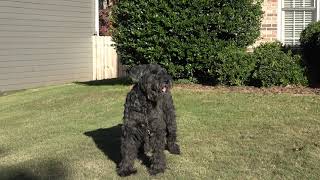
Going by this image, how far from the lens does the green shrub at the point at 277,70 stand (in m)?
11.6

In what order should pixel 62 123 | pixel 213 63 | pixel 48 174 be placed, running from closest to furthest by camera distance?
pixel 48 174 < pixel 62 123 < pixel 213 63

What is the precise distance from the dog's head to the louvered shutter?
861 centimetres

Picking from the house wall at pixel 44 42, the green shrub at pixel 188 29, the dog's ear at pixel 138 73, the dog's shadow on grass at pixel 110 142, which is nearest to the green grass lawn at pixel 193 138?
the dog's shadow on grass at pixel 110 142

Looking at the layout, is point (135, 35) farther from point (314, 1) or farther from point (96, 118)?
point (314, 1)

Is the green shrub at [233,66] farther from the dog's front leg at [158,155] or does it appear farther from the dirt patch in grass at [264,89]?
the dog's front leg at [158,155]

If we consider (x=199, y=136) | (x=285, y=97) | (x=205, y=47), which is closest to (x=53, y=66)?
(x=205, y=47)

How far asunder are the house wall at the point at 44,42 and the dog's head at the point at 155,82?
38.5 feet

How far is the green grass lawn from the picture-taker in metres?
6.99

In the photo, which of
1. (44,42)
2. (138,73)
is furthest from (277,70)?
A: (44,42)

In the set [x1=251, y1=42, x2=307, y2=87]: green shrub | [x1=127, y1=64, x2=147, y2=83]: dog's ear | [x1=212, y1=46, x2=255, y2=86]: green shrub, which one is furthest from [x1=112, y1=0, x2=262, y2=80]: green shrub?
[x1=127, y1=64, x2=147, y2=83]: dog's ear

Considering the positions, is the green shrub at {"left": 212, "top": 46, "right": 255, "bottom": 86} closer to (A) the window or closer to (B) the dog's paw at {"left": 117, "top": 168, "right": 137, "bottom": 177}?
(A) the window

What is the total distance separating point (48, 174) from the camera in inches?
280

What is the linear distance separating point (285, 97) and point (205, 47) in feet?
7.26

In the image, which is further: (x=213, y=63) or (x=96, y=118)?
(x=213, y=63)
